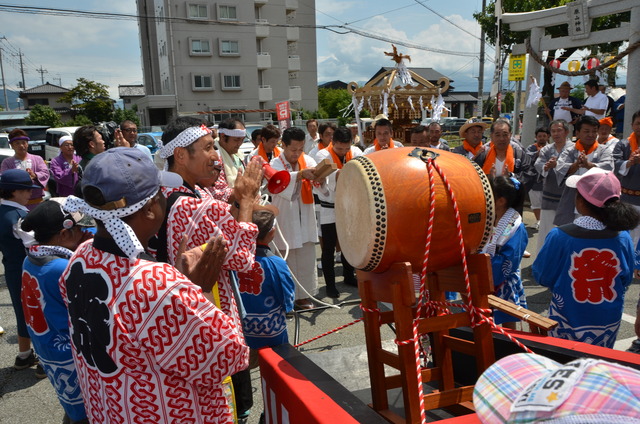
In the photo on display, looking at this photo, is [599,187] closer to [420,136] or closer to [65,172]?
[420,136]

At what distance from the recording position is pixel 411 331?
6.01 feet

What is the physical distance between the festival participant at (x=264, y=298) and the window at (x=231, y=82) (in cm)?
3266

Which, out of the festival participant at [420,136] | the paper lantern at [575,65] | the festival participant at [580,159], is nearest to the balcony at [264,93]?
the paper lantern at [575,65]

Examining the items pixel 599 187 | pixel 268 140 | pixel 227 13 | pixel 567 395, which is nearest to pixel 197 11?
pixel 227 13

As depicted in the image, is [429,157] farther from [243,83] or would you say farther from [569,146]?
[243,83]

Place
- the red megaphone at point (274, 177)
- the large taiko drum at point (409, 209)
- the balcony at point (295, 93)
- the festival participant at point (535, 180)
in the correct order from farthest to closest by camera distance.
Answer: the balcony at point (295, 93)
the festival participant at point (535, 180)
the red megaphone at point (274, 177)
the large taiko drum at point (409, 209)

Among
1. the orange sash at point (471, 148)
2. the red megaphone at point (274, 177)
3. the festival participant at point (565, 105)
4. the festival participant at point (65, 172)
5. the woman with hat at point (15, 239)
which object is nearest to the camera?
the red megaphone at point (274, 177)

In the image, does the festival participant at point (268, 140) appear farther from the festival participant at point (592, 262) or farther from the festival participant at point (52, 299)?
the festival participant at point (592, 262)

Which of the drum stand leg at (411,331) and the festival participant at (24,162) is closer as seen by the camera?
the drum stand leg at (411,331)

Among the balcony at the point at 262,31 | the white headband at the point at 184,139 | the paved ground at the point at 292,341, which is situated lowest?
the paved ground at the point at 292,341

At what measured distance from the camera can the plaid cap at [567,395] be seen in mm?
762

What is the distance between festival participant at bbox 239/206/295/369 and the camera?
3.05 m

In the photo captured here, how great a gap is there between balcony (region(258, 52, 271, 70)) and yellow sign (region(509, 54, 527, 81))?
26.9 metres

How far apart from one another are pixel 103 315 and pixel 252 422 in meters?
1.92
